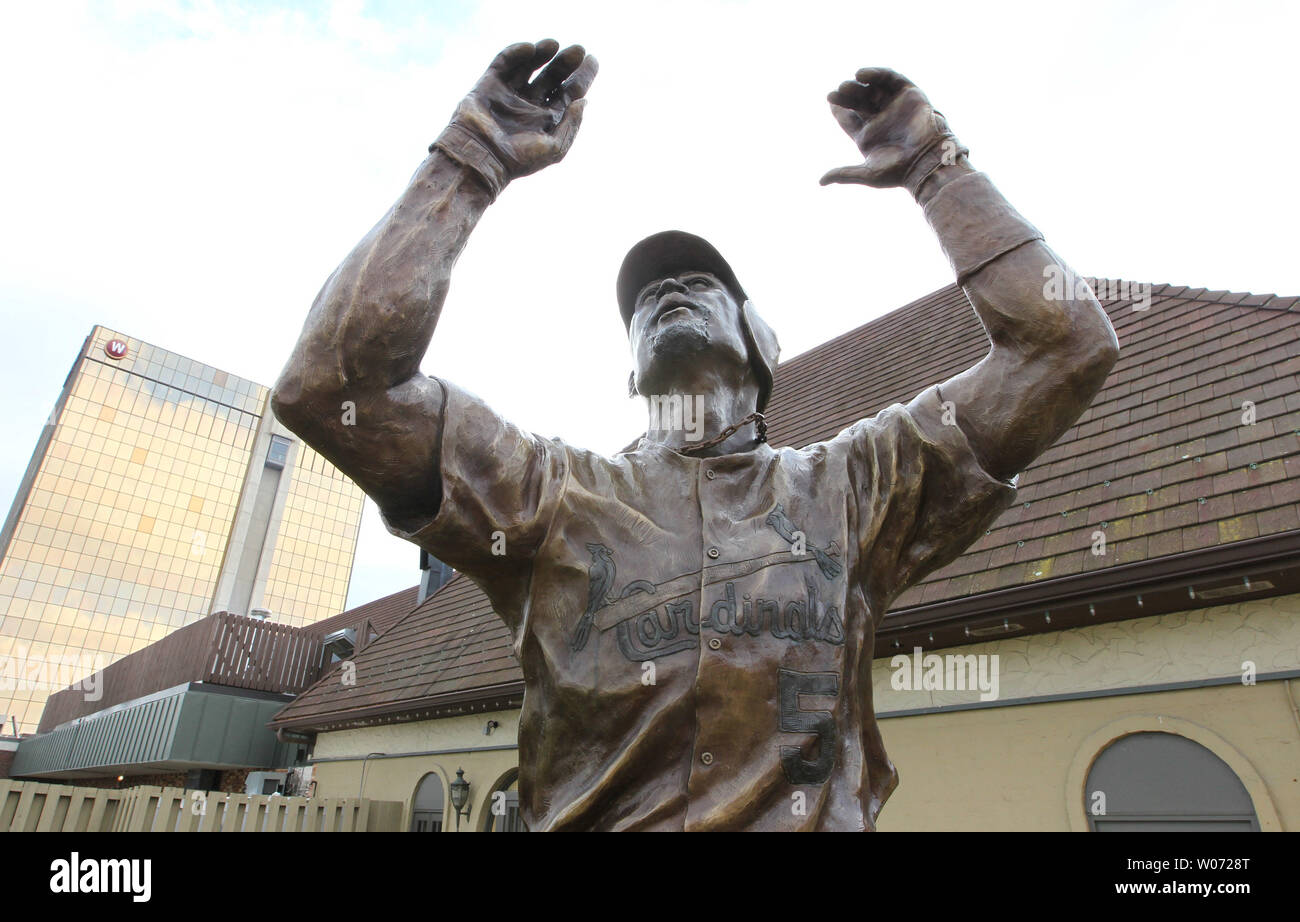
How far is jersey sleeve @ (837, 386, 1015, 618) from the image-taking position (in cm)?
202

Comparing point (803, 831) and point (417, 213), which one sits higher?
point (417, 213)

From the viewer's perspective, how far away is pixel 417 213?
1.80 meters

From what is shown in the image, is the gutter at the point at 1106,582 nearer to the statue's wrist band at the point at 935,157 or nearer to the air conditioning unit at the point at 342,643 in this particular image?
the statue's wrist band at the point at 935,157

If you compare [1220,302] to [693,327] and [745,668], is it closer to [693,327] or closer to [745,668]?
[693,327]

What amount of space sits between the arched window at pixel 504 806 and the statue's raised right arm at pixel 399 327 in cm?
886

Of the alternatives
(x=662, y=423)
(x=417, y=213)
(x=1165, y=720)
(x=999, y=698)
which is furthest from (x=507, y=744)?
(x=417, y=213)

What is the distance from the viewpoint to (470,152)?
1.87m

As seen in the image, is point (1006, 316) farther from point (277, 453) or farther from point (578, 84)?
point (277, 453)

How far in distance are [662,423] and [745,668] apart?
870mm

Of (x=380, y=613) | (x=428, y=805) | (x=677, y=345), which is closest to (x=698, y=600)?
(x=677, y=345)

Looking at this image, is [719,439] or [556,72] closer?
[556,72]

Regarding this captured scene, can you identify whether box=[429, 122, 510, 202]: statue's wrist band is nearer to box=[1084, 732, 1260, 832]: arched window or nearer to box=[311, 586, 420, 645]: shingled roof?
box=[1084, 732, 1260, 832]: arched window

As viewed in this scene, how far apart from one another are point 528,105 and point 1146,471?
593cm

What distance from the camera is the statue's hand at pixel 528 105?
1.92m
